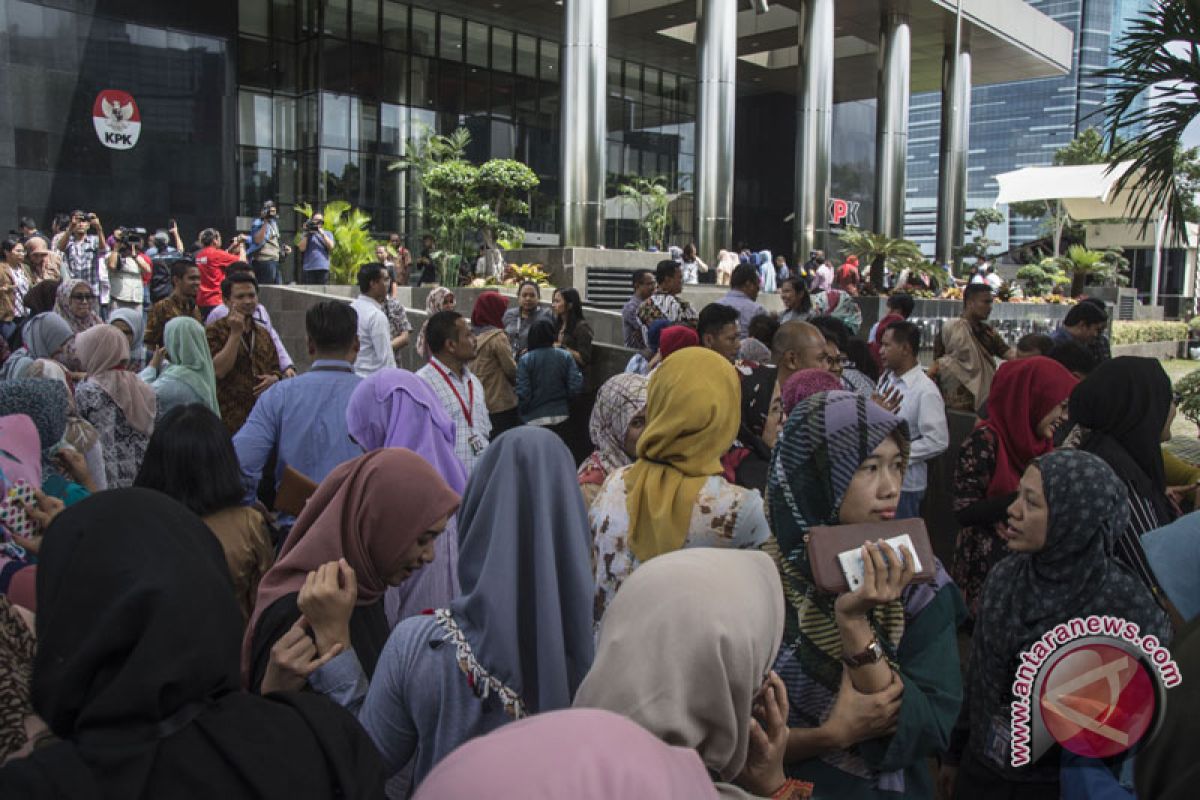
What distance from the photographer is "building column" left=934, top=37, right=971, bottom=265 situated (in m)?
31.5

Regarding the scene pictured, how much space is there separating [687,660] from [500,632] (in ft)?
2.07

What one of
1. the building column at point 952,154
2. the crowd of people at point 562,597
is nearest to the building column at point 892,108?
the building column at point 952,154

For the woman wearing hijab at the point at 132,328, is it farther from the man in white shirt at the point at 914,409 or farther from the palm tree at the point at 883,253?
the palm tree at the point at 883,253

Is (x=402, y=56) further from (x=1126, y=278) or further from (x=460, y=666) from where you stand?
(x=1126, y=278)

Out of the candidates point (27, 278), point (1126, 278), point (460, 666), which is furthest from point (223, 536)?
point (1126, 278)

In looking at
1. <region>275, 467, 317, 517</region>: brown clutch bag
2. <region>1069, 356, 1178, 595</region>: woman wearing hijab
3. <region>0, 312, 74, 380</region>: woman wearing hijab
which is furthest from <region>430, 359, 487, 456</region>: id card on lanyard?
<region>1069, 356, 1178, 595</region>: woman wearing hijab

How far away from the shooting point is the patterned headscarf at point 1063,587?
8.20 feet

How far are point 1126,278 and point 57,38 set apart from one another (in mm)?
40932

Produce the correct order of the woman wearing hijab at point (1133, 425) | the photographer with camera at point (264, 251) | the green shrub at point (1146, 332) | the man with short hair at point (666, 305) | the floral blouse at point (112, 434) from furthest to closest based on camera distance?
the green shrub at point (1146, 332) → the photographer with camera at point (264, 251) → the man with short hair at point (666, 305) → the floral blouse at point (112, 434) → the woman wearing hijab at point (1133, 425)

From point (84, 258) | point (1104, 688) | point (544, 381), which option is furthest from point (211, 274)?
point (1104, 688)

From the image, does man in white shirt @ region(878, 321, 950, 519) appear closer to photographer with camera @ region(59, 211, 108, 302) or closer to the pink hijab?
the pink hijab

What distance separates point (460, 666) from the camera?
212 cm

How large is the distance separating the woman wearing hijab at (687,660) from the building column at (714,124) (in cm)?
2161

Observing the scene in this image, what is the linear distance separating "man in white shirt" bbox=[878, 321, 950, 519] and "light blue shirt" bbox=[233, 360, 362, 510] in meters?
3.19
